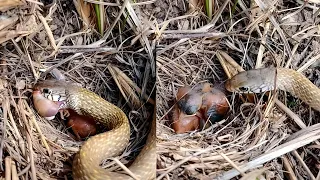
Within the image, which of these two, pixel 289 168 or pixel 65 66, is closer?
Answer: pixel 289 168

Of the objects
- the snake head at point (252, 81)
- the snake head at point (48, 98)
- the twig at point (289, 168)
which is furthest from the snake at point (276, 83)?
the snake head at point (48, 98)

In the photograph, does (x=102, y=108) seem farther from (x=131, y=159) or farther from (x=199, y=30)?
(x=199, y=30)

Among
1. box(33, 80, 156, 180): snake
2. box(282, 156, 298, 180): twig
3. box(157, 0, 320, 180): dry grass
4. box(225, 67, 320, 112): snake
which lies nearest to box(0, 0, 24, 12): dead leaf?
box(33, 80, 156, 180): snake

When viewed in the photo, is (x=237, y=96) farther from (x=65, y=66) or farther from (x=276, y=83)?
(x=65, y=66)

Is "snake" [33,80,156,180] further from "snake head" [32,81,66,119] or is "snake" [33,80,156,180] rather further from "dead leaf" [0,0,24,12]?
"dead leaf" [0,0,24,12]

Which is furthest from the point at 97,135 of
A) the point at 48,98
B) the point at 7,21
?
the point at 7,21

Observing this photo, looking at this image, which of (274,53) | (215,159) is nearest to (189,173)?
(215,159)

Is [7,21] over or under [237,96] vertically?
over
